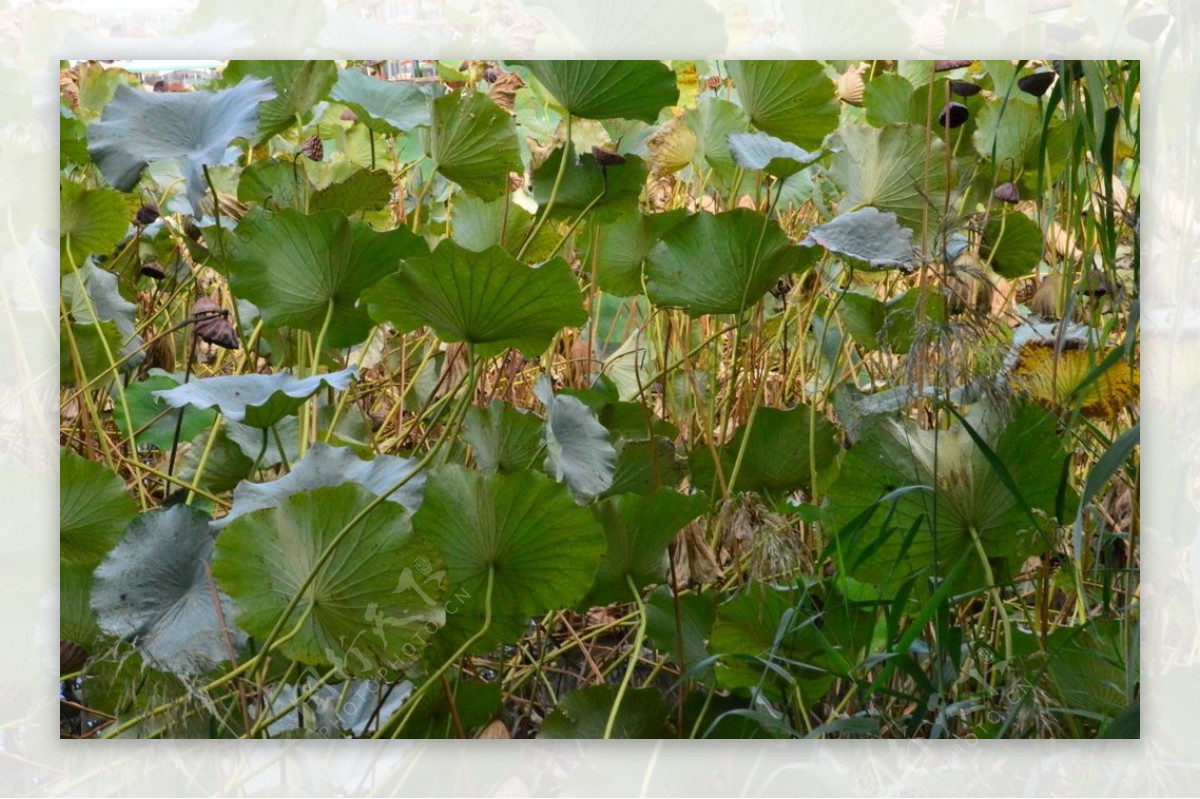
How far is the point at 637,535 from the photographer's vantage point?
1.21m

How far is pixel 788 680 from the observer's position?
4.10ft

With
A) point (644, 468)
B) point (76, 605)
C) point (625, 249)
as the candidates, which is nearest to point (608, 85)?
point (625, 249)

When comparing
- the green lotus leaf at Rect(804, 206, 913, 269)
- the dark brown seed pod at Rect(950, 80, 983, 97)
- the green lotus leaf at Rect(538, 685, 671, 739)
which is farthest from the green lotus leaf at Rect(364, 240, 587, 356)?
the dark brown seed pod at Rect(950, 80, 983, 97)

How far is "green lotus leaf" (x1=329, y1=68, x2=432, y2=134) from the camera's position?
1283mm

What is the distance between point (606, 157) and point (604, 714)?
1.79 ft

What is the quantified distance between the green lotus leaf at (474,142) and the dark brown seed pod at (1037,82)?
1.66 feet

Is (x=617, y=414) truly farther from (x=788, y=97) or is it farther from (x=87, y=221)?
(x=87, y=221)

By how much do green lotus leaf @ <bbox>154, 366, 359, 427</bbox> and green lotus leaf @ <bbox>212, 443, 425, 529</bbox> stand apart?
55 millimetres

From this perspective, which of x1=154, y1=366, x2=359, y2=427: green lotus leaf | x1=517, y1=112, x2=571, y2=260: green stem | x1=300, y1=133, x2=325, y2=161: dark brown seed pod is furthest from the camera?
x1=300, y1=133, x2=325, y2=161: dark brown seed pod

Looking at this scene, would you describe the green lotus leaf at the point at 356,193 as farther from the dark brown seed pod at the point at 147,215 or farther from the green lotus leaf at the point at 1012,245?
the green lotus leaf at the point at 1012,245

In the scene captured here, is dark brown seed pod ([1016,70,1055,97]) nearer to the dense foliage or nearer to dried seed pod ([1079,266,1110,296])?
the dense foliage

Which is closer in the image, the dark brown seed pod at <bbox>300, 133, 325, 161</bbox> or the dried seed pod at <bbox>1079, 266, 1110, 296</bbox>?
the dried seed pod at <bbox>1079, 266, 1110, 296</bbox>

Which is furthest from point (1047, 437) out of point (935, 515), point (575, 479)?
point (575, 479)

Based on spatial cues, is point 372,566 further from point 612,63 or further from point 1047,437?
point 1047,437
